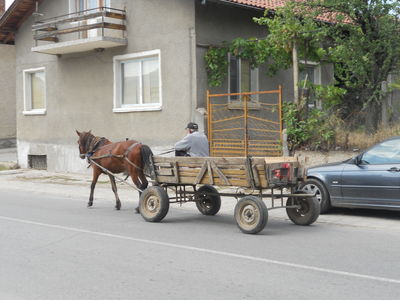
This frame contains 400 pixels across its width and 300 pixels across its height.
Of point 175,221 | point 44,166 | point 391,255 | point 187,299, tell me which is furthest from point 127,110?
point 187,299

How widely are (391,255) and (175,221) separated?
4310 mm

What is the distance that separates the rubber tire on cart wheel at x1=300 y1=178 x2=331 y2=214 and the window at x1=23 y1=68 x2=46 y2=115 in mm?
13466

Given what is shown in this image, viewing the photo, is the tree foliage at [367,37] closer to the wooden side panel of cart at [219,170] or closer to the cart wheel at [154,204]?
the wooden side panel of cart at [219,170]

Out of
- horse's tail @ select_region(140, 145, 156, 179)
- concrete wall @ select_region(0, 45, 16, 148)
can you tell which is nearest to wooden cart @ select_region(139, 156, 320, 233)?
horse's tail @ select_region(140, 145, 156, 179)

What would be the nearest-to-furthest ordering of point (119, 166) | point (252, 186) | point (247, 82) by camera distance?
point (252, 186) → point (119, 166) → point (247, 82)

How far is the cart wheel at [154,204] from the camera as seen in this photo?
1016cm

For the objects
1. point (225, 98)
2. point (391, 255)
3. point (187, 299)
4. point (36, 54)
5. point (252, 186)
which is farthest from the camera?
point (36, 54)

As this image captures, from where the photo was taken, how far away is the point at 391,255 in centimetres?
757

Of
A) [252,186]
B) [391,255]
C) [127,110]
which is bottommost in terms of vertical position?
[391,255]

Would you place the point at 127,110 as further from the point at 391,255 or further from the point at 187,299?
the point at 187,299

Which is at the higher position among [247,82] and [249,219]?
[247,82]

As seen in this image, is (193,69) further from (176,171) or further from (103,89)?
(176,171)

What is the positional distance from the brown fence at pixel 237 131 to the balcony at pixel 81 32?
4.05 metres

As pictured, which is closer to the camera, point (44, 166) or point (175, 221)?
point (175, 221)
